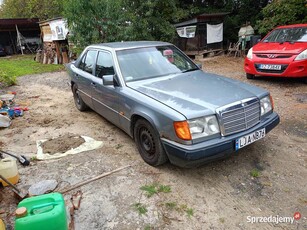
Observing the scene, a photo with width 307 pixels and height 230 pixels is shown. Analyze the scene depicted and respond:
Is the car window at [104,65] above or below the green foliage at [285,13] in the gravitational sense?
below

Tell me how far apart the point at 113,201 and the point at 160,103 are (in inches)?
48.0

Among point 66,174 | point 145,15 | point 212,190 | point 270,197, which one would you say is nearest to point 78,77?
point 66,174

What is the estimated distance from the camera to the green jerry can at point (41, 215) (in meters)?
1.86

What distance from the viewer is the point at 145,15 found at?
11453mm

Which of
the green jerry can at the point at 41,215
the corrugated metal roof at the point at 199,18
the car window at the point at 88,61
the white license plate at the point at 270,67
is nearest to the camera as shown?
the green jerry can at the point at 41,215

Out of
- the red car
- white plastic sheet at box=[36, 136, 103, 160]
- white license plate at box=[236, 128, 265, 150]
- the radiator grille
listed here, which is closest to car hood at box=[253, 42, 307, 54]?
the red car

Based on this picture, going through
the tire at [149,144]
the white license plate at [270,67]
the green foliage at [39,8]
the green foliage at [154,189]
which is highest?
the green foliage at [39,8]

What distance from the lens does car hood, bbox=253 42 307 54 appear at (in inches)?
240

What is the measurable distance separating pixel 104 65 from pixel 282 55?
4632mm

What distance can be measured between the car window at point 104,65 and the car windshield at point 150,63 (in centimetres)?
17

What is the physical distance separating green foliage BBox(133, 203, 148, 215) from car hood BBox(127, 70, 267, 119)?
106cm

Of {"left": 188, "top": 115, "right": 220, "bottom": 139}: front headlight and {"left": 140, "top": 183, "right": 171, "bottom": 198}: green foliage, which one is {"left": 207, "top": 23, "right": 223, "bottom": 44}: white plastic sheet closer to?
{"left": 188, "top": 115, "right": 220, "bottom": 139}: front headlight

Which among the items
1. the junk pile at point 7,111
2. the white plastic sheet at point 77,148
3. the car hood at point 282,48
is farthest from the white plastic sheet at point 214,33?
the white plastic sheet at point 77,148

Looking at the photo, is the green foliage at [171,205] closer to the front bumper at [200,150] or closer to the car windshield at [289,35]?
the front bumper at [200,150]
